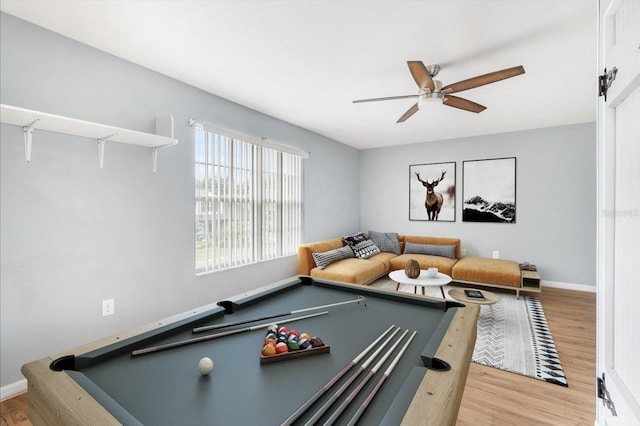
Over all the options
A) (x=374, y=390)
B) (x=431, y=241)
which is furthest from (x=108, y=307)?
(x=431, y=241)

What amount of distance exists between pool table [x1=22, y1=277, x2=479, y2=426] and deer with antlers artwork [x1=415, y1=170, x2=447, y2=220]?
13.4ft

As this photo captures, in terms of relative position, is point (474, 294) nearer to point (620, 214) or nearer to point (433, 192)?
point (620, 214)

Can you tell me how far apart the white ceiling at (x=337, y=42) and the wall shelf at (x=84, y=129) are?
26.0 inches

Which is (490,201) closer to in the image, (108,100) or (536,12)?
(536,12)

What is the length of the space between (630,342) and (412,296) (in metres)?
0.97

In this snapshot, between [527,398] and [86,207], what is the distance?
3.40m

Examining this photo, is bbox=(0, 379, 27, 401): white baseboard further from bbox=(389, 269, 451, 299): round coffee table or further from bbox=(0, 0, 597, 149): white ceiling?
bbox=(389, 269, 451, 299): round coffee table

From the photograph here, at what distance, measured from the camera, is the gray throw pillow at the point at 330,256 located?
4105 millimetres

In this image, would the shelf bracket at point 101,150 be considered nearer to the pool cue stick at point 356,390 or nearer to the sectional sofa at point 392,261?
the pool cue stick at point 356,390

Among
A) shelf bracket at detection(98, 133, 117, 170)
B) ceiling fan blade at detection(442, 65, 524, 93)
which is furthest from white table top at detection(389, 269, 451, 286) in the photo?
shelf bracket at detection(98, 133, 117, 170)

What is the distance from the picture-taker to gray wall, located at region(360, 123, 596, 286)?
4.26 m

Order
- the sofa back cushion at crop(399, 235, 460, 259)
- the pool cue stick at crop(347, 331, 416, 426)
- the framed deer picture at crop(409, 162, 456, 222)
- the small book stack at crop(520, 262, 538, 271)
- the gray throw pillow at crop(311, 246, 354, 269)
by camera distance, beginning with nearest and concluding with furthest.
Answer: the pool cue stick at crop(347, 331, 416, 426)
the gray throw pillow at crop(311, 246, 354, 269)
the small book stack at crop(520, 262, 538, 271)
the sofa back cushion at crop(399, 235, 460, 259)
the framed deer picture at crop(409, 162, 456, 222)

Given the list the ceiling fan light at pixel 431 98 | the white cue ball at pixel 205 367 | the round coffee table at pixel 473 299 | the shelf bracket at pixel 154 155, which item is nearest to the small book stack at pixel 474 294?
the round coffee table at pixel 473 299

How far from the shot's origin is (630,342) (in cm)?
102
